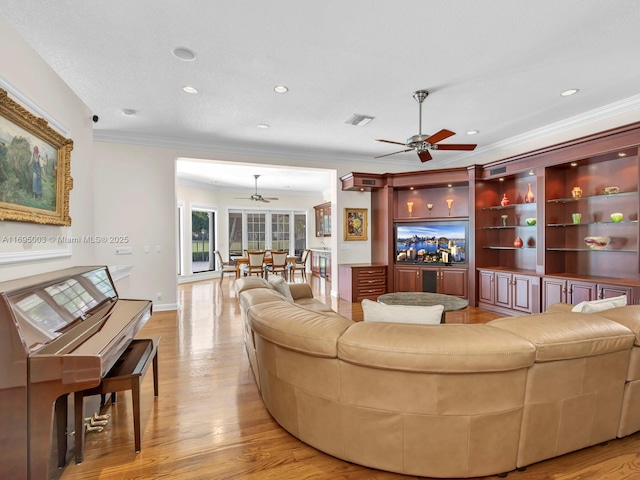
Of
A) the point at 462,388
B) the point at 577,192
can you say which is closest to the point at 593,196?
the point at 577,192

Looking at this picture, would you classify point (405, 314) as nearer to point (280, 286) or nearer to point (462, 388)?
point (462, 388)

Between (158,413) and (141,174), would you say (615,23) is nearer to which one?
(158,413)

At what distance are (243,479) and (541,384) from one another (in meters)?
1.64

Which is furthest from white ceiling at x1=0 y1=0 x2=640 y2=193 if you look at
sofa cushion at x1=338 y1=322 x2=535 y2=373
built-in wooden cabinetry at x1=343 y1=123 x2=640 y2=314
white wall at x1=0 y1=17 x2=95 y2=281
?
sofa cushion at x1=338 y1=322 x2=535 y2=373

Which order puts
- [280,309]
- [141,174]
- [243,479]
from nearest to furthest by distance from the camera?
[243,479] → [280,309] → [141,174]

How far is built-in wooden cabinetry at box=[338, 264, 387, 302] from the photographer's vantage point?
630 centimetres

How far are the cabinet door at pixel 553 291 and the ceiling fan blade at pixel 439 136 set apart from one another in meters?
2.79

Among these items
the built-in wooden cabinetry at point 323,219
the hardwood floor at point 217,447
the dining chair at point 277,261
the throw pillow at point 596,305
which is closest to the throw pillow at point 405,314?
the hardwood floor at point 217,447

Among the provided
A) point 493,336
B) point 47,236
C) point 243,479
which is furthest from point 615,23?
point 47,236

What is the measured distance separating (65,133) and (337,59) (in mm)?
2537

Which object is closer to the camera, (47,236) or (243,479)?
(243,479)

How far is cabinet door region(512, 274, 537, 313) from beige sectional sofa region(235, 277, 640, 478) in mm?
3304

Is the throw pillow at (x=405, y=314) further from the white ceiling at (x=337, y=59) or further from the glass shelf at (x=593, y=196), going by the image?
the glass shelf at (x=593, y=196)

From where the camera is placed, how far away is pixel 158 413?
2357mm
